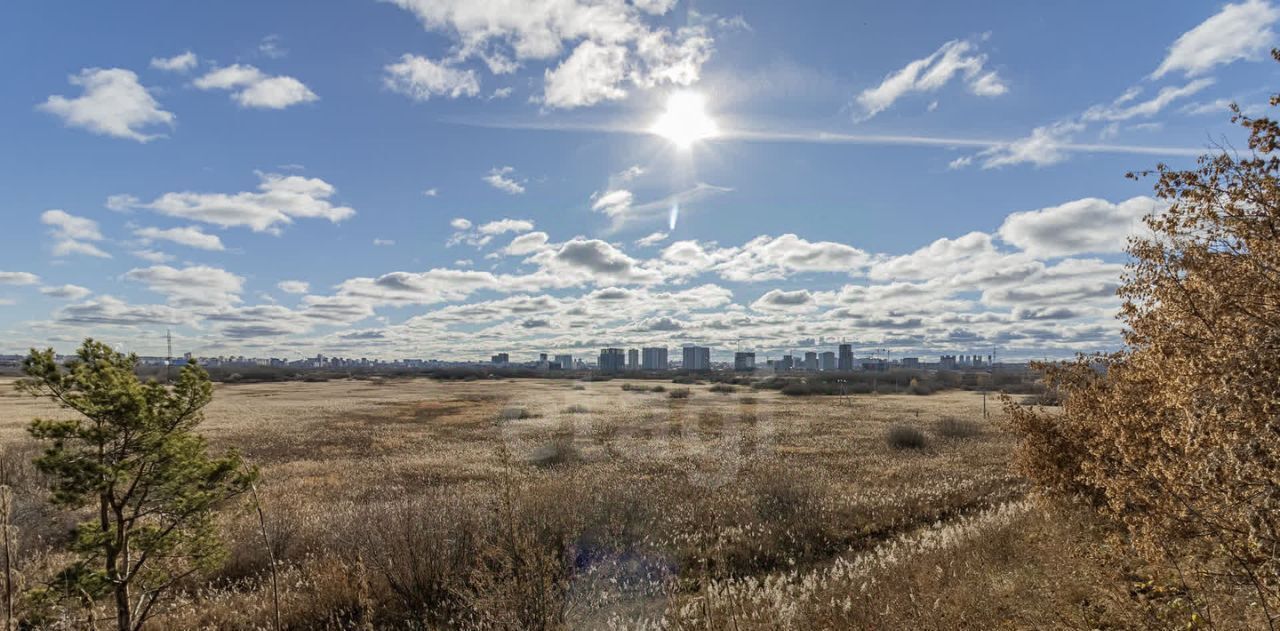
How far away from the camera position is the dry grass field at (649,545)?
7750 millimetres

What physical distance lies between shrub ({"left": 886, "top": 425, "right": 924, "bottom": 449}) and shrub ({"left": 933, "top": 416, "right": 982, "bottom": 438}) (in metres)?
4.71

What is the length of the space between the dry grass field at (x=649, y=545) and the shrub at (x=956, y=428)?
8.30 meters

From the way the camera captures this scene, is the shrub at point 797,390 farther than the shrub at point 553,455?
Yes

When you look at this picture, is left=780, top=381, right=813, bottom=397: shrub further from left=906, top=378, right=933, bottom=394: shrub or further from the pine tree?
the pine tree

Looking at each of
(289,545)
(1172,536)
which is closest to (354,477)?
(289,545)

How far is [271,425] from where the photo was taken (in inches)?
1630

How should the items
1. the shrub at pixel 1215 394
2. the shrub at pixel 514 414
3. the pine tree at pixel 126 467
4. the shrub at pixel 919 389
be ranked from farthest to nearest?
the shrub at pixel 919 389, the shrub at pixel 514 414, the pine tree at pixel 126 467, the shrub at pixel 1215 394

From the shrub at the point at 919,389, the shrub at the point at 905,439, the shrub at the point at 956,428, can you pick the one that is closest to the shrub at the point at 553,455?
the shrub at the point at 905,439

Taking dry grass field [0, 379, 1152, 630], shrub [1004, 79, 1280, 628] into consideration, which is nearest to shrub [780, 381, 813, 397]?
dry grass field [0, 379, 1152, 630]

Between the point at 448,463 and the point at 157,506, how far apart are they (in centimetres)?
1978

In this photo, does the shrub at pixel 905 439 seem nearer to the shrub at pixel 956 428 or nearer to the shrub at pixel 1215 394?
the shrub at pixel 956 428

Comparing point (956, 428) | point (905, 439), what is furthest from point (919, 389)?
point (905, 439)

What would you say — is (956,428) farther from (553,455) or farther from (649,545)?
(649,545)

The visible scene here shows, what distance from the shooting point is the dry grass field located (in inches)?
305
